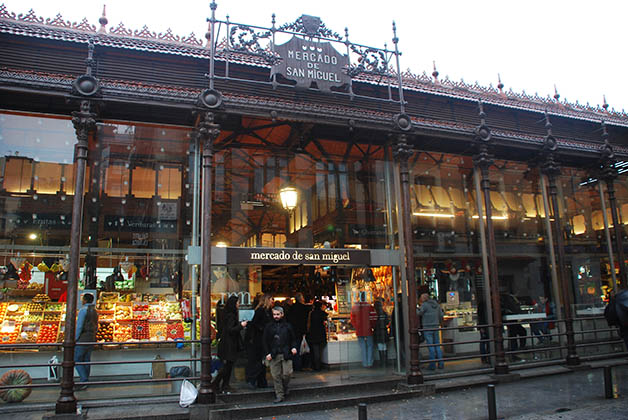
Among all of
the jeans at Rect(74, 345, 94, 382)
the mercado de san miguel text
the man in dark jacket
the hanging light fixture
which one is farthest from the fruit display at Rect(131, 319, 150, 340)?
the hanging light fixture

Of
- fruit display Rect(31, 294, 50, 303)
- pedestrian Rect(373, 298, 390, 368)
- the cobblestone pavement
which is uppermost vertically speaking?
fruit display Rect(31, 294, 50, 303)

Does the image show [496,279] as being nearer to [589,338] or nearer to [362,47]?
[589,338]

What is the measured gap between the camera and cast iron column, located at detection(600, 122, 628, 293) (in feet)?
43.0

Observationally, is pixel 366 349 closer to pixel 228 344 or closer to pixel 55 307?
pixel 228 344

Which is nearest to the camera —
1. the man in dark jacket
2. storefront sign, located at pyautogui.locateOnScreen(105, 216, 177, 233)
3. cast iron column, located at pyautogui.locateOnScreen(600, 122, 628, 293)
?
the man in dark jacket

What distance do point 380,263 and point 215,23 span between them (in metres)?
6.48

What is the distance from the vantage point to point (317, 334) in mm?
11016

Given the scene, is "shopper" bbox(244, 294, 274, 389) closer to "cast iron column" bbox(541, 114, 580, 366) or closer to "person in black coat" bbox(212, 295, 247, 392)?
"person in black coat" bbox(212, 295, 247, 392)

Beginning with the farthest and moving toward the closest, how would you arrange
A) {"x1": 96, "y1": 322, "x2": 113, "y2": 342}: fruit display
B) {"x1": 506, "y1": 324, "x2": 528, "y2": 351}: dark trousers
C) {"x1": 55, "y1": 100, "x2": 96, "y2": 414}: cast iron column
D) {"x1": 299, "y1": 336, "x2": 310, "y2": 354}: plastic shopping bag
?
{"x1": 506, "y1": 324, "x2": 528, "y2": 351}: dark trousers → {"x1": 299, "y1": 336, "x2": 310, "y2": 354}: plastic shopping bag → {"x1": 96, "y1": 322, "x2": 113, "y2": 342}: fruit display → {"x1": 55, "y1": 100, "x2": 96, "y2": 414}: cast iron column

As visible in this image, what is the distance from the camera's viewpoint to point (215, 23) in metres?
10.2

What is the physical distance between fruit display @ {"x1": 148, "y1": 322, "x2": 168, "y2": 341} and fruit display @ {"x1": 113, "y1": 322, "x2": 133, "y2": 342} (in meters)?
0.40

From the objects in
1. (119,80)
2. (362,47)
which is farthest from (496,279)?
(119,80)

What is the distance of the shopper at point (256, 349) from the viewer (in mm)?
9234

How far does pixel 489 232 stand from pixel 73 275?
30.2 ft
